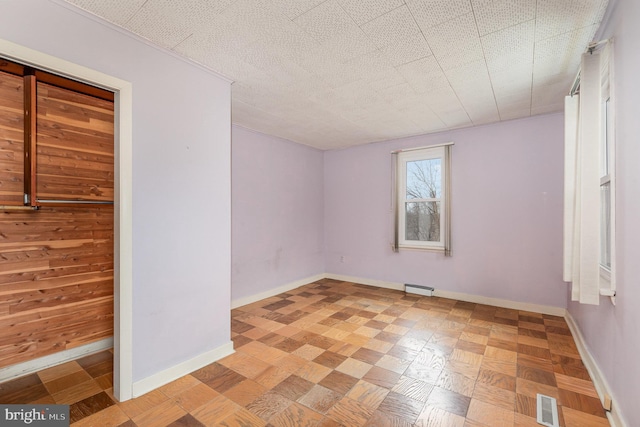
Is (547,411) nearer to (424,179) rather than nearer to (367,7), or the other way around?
(367,7)

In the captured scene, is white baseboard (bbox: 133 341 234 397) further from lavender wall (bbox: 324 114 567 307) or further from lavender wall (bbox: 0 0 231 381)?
lavender wall (bbox: 324 114 567 307)

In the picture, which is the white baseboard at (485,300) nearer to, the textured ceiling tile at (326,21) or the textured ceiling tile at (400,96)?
the textured ceiling tile at (400,96)

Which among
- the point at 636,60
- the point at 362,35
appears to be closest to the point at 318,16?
the point at 362,35

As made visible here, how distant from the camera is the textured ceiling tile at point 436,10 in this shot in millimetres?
1755

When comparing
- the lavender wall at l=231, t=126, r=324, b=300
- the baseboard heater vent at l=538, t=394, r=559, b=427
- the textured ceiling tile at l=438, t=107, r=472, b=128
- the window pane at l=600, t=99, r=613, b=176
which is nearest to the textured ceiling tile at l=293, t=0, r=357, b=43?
the window pane at l=600, t=99, r=613, b=176

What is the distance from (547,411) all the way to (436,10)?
270 cm

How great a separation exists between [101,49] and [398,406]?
3.11 metres

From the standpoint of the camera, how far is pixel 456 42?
7.11 feet

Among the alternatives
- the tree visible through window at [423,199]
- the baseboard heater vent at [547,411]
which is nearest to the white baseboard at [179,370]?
the baseboard heater vent at [547,411]

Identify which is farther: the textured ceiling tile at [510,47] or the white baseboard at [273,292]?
the white baseboard at [273,292]

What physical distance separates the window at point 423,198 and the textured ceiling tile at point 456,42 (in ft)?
7.15

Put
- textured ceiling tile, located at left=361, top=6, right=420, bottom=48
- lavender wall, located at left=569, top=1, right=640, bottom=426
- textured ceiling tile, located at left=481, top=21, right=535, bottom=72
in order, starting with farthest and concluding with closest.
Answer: textured ceiling tile, located at left=481, top=21, right=535, bottom=72 < textured ceiling tile, located at left=361, top=6, right=420, bottom=48 < lavender wall, located at left=569, top=1, right=640, bottom=426

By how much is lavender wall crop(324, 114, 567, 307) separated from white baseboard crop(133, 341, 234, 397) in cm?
318

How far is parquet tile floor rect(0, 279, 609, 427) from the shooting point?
1.87 metres
